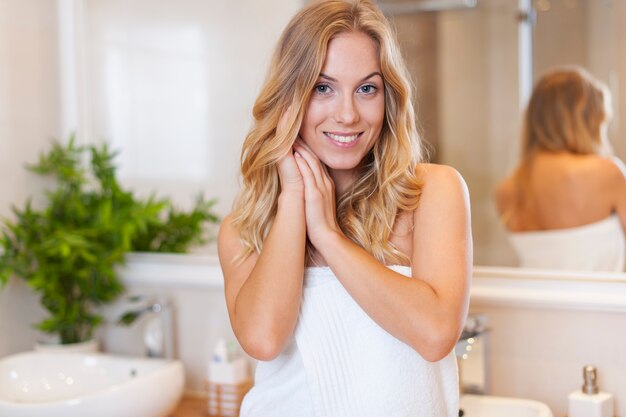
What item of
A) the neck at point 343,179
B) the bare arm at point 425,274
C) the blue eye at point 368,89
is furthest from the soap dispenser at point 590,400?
the blue eye at point 368,89

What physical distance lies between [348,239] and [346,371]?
0.22m

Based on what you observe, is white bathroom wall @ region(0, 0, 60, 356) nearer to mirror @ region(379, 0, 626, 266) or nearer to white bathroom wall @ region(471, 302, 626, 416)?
mirror @ region(379, 0, 626, 266)

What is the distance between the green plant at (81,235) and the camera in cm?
205

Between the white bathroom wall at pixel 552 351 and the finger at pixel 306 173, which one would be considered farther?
the white bathroom wall at pixel 552 351

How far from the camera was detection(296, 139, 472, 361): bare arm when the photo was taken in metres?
1.21

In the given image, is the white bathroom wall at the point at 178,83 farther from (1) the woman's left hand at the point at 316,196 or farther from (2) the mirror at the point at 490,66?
(1) the woman's left hand at the point at 316,196

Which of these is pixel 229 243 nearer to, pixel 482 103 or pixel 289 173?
pixel 289 173

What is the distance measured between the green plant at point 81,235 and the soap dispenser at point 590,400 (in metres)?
1.00

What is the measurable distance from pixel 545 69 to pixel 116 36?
116cm

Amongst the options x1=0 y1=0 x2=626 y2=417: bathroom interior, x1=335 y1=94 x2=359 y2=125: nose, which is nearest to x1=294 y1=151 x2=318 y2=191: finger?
x1=335 y1=94 x2=359 y2=125: nose

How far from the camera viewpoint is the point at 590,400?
4.93ft

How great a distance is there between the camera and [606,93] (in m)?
1.66

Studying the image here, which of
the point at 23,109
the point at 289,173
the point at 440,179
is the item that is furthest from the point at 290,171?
the point at 23,109

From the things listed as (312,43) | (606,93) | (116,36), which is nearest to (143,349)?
(116,36)
